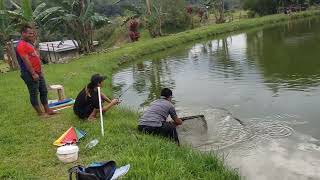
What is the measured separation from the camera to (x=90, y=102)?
948 cm

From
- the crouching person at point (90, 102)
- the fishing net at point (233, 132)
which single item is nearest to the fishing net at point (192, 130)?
Answer: the fishing net at point (233, 132)

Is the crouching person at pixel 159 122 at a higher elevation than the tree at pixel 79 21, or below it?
below

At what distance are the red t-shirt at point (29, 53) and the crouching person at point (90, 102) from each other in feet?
3.61

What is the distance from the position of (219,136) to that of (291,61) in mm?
10122

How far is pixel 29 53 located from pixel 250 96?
6576 millimetres

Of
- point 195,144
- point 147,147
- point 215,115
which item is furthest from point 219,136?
point 147,147

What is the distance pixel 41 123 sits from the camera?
9672mm

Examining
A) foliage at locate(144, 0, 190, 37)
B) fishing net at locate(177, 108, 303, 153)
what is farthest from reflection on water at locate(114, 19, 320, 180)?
foliage at locate(144, 0, 190, 37)

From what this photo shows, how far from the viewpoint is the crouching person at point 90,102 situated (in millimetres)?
9484

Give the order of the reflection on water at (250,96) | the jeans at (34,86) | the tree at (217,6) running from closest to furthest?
the reflection on water at (250,96) → the jeans at (34,86) → the tree at (217,6)

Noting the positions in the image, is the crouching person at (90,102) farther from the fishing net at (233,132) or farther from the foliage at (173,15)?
the foliage at (173,15)

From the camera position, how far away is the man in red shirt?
30.0 feet

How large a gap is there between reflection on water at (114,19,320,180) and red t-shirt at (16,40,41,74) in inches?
131

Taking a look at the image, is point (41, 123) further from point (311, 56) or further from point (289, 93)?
point (311, 56)
